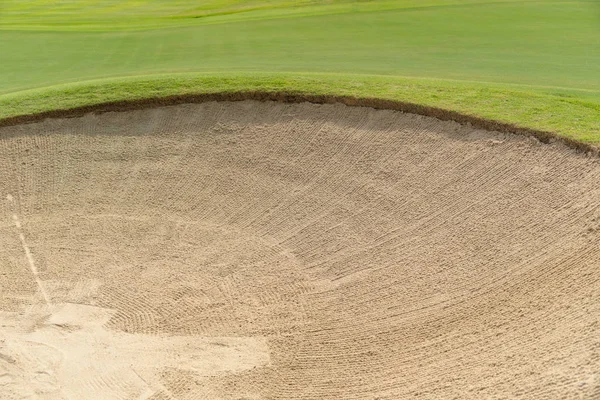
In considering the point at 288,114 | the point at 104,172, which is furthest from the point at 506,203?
the point at 104,172

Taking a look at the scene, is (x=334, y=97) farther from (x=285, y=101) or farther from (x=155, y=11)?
(x=155, y=11)

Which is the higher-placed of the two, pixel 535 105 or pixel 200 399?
pixel 535 105

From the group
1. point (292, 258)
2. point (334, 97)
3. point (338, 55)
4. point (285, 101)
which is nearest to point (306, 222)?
point (292, 258)

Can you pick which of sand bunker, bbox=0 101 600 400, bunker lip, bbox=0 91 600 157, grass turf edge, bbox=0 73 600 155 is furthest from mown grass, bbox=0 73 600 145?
sand bunker, bbox=0 101 600 400

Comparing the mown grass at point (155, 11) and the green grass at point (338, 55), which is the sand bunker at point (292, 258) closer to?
the green grass at point (338, 55)

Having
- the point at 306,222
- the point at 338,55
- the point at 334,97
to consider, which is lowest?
the point at 306,222

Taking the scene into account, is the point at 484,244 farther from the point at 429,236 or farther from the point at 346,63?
the point at 346,63
